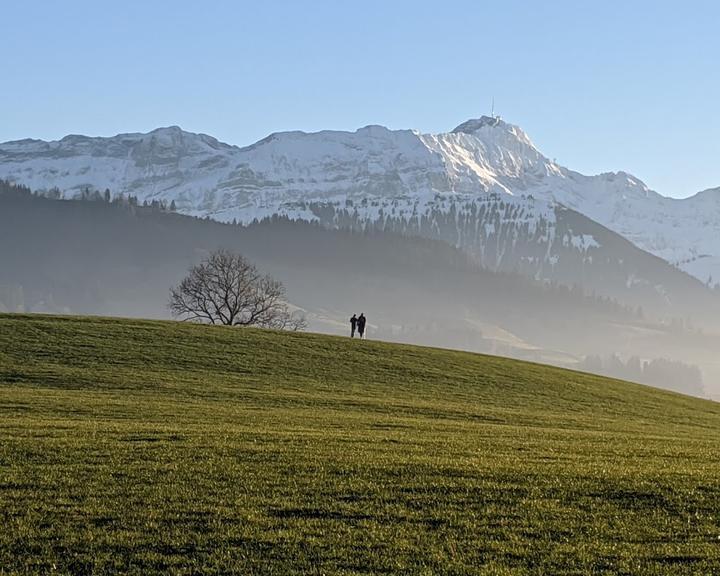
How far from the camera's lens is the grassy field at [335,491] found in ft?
64.2

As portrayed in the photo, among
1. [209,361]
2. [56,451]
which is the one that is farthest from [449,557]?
[209,361]

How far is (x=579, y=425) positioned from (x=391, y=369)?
24455mm

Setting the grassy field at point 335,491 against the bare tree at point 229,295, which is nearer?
the grassy field at point 335,491

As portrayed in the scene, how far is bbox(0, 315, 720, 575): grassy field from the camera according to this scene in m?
19.6

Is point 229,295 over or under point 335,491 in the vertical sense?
over

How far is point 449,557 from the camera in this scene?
1953 cm

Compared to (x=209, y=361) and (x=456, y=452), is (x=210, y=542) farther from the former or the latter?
(x=209, y=361)

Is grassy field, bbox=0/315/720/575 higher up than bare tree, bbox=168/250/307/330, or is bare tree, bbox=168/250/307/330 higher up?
bare tree, bbox=168/250/307/330

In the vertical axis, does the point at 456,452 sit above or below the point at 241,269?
below

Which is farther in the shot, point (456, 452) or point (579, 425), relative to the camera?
point (579, 425)

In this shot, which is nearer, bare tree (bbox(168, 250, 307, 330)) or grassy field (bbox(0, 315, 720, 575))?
grassy field (bbox(0, 315, 720, 575))

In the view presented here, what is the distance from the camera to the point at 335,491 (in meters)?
24.6

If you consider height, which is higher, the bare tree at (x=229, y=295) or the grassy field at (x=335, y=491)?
the bare tree at (x=229, y=295)

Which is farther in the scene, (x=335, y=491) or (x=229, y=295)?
(x=229, y=295)
